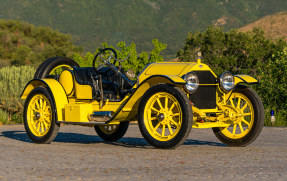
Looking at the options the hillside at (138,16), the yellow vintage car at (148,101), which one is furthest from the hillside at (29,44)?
the yellow vintage car at (148,101)

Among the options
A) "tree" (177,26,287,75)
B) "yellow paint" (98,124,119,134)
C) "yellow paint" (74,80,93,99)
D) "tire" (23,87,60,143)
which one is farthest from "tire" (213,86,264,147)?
"tree" (177,26,287,75)

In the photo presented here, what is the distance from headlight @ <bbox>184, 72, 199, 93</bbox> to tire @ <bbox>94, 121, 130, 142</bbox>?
2755 millimetres

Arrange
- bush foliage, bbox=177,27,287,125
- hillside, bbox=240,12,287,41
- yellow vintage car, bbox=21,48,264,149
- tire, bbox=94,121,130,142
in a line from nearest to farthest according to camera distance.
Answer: yellow vintage car, bbox=21,48,264,149, tire, bbox=94,121,130,142, bush foliage, bbox=177,27,287,125, hillside, bbox=240,12,287,41

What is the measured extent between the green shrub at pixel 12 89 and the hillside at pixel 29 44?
47.1 metres

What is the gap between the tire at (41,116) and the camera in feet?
33.6

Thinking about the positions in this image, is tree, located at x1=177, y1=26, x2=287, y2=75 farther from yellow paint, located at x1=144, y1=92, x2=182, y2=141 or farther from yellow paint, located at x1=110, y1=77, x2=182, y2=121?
yellow paint, located at x1=144, y1=92, x2=182, y2=141

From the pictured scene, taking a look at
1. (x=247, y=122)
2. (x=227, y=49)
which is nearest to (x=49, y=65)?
(x=247, y=122)

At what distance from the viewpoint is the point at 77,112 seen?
10.1 metres

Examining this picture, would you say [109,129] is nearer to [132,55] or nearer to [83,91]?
[83,91]

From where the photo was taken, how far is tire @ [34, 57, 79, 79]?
1144 cm

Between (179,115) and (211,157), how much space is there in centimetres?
99

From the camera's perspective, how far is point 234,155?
8141 millimetres

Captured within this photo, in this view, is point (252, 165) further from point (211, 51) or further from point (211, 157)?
point (211, 51)

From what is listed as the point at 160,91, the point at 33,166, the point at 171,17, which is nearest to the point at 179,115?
the point at 160,91
